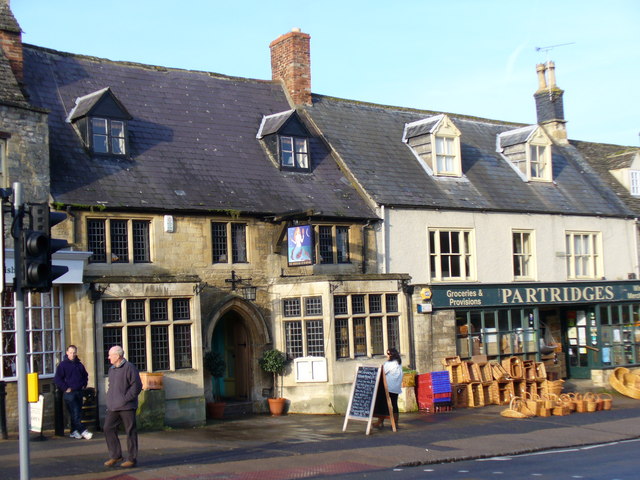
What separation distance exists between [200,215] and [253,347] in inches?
146

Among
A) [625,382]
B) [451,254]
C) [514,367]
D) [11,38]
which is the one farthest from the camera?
[625,382]

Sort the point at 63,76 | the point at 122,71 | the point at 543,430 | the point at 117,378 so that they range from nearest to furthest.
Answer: the point at 117,378
the point at 543,430
the point at 63,76
the point at 122,71

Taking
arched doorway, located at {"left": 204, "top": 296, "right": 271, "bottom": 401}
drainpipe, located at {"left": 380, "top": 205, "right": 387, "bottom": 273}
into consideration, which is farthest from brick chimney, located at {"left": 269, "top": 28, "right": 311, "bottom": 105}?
arched doorway, located at {"left": 204, "top": 296, "right": 271, "bottom": 401}

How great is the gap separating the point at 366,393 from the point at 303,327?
14.2 ft

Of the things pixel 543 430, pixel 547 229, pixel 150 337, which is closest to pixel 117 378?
pixel 150 337

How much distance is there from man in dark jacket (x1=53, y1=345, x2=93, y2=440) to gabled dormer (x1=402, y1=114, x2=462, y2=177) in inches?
521

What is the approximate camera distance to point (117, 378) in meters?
13.0

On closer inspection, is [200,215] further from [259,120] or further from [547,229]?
[547,229]

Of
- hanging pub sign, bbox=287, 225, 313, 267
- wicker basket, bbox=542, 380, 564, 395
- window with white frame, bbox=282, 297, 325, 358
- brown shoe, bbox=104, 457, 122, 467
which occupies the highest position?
hanging pub sign, bbox=287, 225, 313, 267

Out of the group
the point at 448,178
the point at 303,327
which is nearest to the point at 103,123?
the point at 303,327

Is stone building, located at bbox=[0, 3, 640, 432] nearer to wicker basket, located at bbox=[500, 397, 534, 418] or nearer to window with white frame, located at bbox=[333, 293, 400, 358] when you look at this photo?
window with white frame, located at bbox=[333, 293, 400, 358]

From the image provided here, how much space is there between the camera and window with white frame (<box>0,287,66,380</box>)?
56.6 feet

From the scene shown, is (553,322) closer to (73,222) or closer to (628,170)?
(628,170)

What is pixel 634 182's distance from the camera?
3084cm
